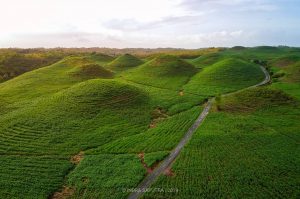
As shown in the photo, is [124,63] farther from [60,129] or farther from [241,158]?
[241,158]

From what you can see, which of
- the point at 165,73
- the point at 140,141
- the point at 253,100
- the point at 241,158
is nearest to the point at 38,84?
the point at 165,73

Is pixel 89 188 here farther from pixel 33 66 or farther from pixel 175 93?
pixel 33 66

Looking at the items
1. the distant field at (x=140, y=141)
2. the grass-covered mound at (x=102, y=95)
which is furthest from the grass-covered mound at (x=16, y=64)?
the grass-covered mound at (x=102, y=95)

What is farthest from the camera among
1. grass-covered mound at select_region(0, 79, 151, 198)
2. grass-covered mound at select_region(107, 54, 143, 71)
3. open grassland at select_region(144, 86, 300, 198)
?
grass-covered mound at select_region(107, 54, 143, 71)

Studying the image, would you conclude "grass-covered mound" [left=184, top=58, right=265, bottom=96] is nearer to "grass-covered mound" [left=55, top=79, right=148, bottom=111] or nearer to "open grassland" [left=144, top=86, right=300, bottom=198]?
"grass-covered mound" [left=55, top=79, right=148, bottom=111]

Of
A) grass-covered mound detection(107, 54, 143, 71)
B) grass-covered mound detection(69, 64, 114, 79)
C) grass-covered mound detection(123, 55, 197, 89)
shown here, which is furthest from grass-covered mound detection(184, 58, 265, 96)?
grass-covered mound detection(107, 54, 143, 71)

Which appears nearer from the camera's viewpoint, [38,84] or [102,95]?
[102,95]

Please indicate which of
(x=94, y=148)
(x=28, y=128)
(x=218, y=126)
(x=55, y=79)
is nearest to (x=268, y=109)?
(x=218, y=126)
